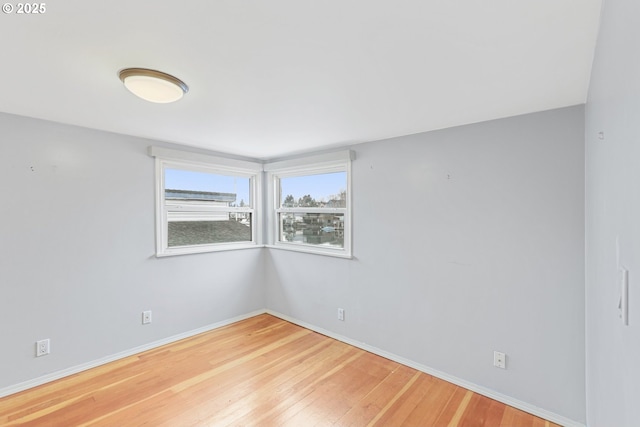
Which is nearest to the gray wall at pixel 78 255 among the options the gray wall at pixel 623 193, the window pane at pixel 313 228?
the window pane at pixel 313 228

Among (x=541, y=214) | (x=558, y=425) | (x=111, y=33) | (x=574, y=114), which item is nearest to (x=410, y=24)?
(x=111, y=33)

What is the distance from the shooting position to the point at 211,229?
3.71m

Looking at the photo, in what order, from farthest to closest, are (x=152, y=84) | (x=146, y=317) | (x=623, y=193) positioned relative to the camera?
(x=146, y=317)
(x=152, y=84)
(x=623, y=193)

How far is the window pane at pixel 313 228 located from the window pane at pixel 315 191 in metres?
0.14

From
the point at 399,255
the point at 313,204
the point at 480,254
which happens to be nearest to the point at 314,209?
the point at 313,204

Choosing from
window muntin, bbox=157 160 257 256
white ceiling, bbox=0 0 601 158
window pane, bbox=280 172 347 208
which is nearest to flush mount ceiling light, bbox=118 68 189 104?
white ceiling, bbox=0 0 601 158

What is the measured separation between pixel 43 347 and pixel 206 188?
210 centimetres

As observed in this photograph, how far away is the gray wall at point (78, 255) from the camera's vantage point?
230cm

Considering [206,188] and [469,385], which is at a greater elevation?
[206,188]

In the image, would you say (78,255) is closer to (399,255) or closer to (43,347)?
(43,347)

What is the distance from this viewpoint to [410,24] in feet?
3.82

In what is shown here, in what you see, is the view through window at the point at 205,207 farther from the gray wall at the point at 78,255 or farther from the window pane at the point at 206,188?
the gray wall at the point at 78,255

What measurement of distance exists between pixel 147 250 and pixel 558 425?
A: 3786 mm

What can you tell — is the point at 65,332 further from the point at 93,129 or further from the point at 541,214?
the point at 541,214
